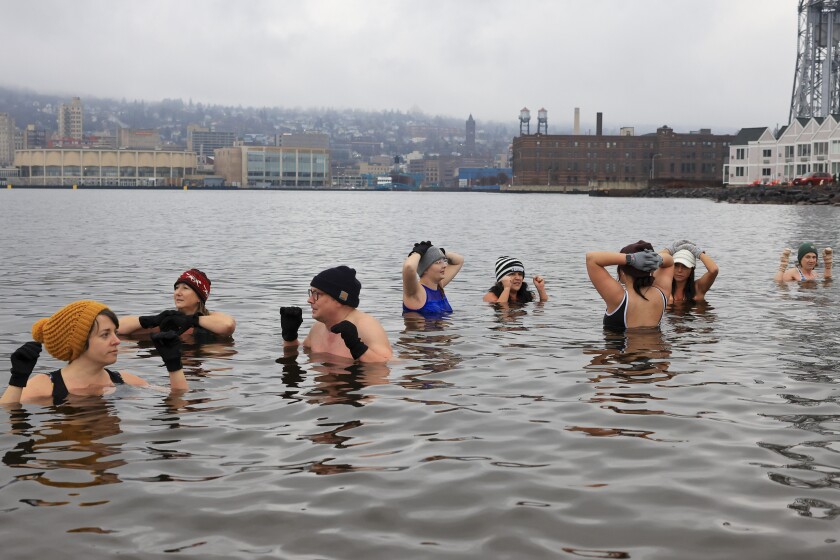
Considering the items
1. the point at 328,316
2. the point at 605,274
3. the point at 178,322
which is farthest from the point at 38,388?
the point at 605,274

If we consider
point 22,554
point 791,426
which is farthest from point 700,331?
point 22,554

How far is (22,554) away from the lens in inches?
218

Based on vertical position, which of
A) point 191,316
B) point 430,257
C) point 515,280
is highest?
point 430,257

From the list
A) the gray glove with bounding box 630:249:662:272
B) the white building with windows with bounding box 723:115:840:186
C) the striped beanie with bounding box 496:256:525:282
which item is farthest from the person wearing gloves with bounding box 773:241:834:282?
the white building with windows with bounding box 723:115:840:186

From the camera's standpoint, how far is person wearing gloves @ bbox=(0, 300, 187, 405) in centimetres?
817

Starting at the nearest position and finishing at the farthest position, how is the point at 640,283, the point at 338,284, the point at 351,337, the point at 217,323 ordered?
1. the point at 338,284
2. the point at 351,337
3. the point at 640,283
4. the point at 217,323

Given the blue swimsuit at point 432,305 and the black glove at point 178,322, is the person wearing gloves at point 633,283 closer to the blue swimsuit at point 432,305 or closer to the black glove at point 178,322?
the blue swimsuit at point 432,305

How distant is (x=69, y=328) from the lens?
8.17 meters

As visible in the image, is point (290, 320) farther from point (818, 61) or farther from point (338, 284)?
point (818, 61)

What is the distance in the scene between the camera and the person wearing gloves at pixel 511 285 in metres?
16.5

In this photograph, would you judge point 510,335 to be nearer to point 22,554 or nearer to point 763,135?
point 22,554

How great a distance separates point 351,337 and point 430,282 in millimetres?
4810

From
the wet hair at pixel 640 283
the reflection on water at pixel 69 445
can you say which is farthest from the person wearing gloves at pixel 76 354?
the wet hair at pixel 640 283

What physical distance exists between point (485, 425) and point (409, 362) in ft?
10.5
